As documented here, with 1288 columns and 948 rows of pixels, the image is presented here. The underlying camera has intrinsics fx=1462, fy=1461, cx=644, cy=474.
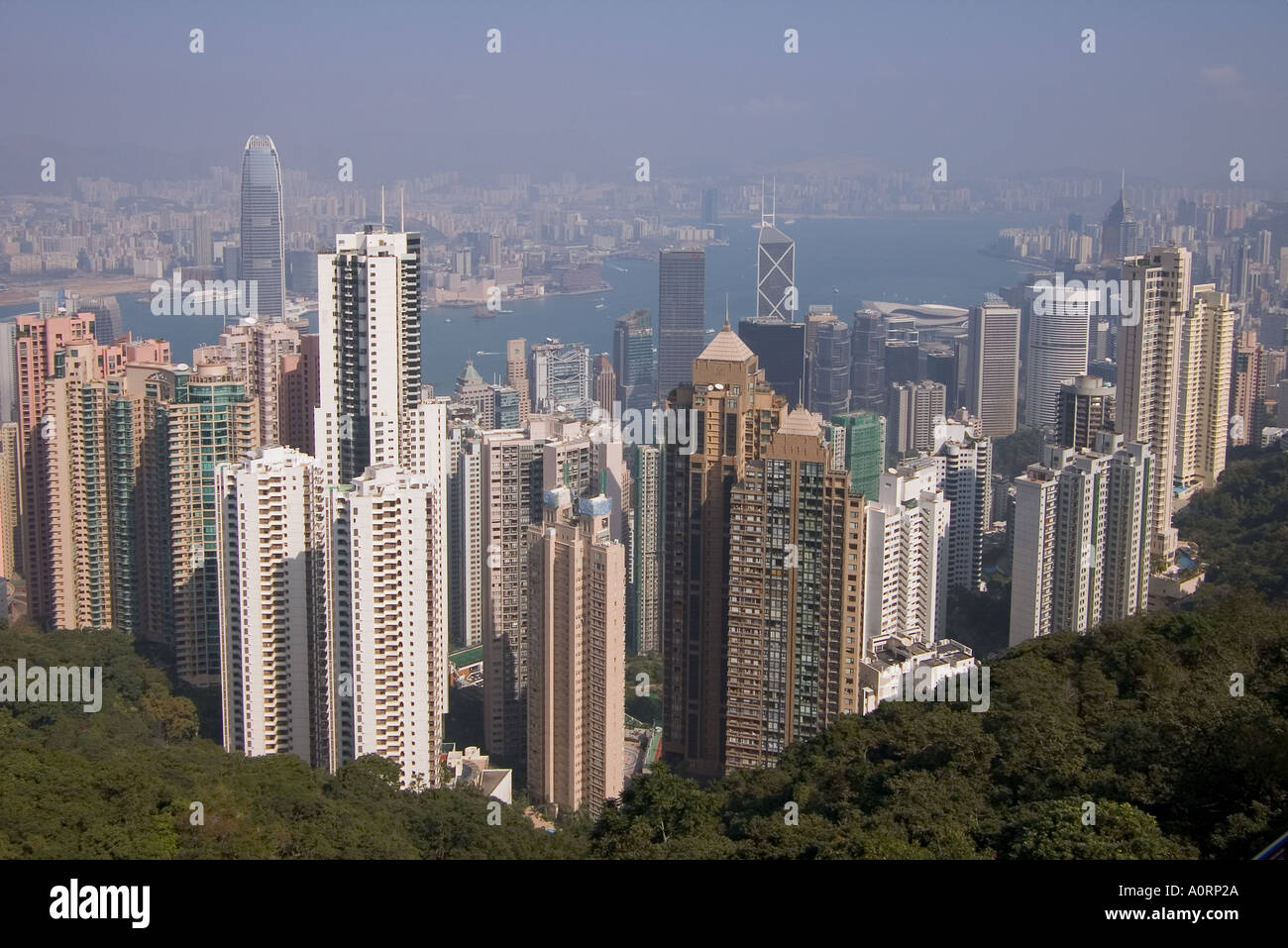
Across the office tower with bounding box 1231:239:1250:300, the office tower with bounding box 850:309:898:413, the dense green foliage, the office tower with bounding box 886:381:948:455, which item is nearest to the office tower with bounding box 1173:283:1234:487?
the office tower with bounding box 1231:239:1250:300

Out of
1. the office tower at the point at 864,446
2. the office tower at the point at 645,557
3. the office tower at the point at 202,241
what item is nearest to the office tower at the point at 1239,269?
the office tower at the point at 864,446

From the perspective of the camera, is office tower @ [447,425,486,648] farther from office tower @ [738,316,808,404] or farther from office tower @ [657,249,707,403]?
office tower @ [657,249,707,403]

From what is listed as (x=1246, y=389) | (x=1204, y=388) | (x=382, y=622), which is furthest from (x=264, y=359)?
(x=1246, y=389)

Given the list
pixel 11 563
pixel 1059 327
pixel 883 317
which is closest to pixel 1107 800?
pixel 11 563

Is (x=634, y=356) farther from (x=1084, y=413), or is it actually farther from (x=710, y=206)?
(x=1084, y=413)

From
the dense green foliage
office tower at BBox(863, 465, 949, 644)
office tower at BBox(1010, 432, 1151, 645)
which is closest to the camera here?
the dense green foliage

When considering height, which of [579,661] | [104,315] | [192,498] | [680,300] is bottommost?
[579,661]

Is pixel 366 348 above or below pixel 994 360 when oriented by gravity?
above
